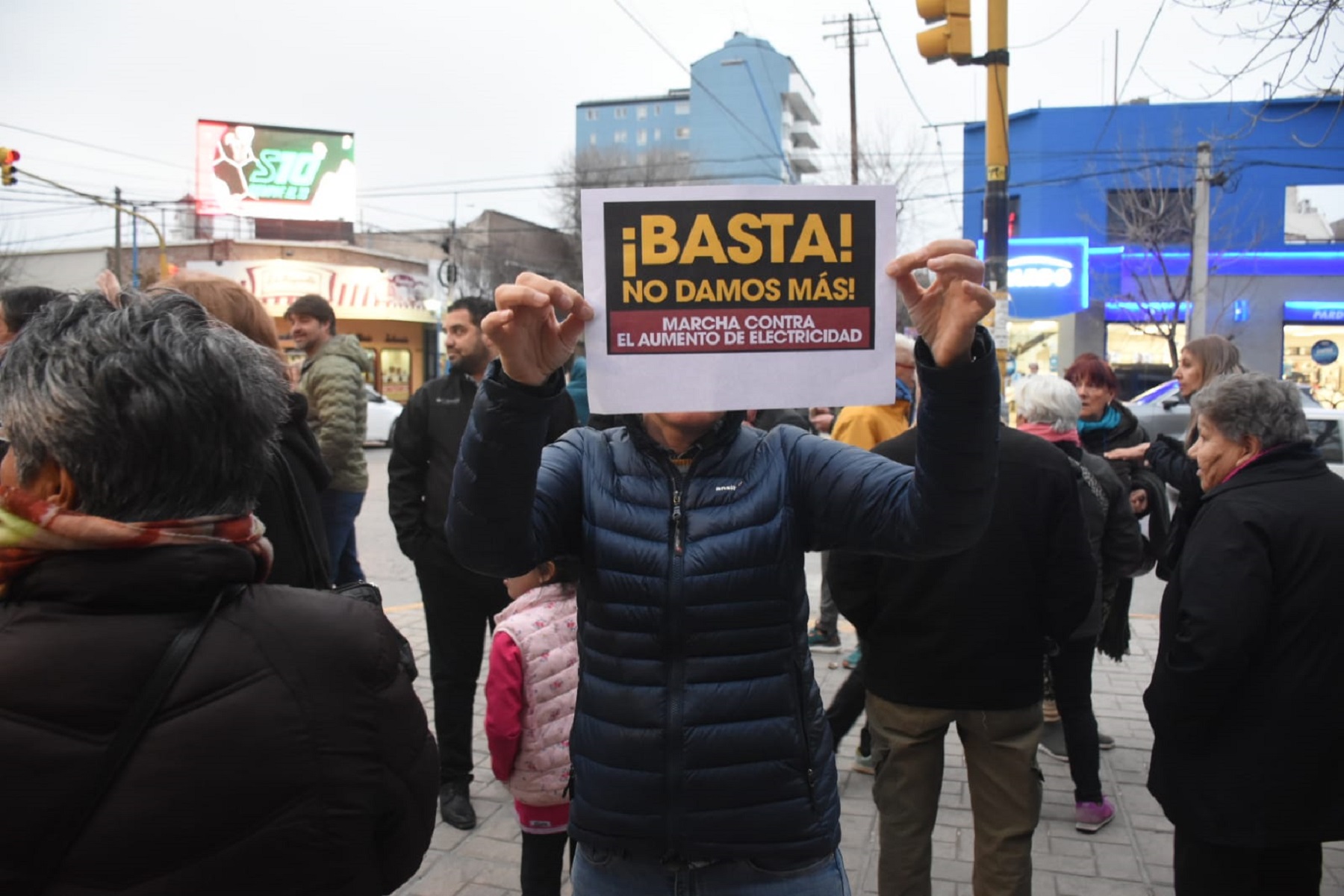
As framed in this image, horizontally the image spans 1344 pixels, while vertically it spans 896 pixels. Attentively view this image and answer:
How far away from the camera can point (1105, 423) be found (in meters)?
5.47

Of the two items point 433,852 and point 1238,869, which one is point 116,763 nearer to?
point 1238,869

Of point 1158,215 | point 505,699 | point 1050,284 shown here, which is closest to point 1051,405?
point 505,699

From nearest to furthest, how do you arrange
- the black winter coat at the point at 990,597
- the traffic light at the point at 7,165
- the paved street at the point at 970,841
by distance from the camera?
the black winter coat at the point at 990,597 → the paved street at the point at 970,841 → the traffic light at the point at 7,165

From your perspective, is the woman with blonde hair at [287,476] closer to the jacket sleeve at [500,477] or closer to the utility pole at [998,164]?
the jacket sleeve at [500,477]

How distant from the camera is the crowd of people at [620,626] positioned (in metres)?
1.30

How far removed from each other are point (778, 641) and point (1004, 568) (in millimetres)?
1380

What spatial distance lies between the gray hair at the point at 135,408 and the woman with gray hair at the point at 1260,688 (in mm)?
2415

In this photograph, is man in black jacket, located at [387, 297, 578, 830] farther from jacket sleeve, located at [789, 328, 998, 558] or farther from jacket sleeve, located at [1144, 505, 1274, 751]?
jacket sleeve, located at [1144, 505, 1274, 751]

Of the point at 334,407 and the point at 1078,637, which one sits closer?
Answer: the point at 1078,637

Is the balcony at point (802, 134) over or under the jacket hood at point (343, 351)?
over

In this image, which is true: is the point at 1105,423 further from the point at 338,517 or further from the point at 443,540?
the point at 338,517

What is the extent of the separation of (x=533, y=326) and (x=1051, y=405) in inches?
119

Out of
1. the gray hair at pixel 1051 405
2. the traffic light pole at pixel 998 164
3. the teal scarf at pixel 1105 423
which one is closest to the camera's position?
the gray hair at pixel 1051 405

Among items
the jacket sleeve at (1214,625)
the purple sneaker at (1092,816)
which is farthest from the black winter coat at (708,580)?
the purple sneaker at (1092,816)
